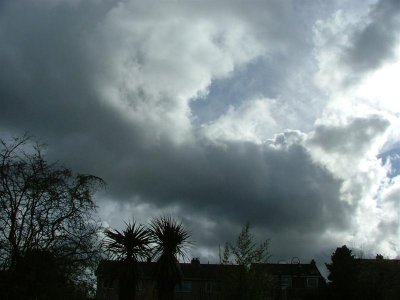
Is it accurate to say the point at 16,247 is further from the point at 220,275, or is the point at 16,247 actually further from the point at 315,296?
the point at 315,296

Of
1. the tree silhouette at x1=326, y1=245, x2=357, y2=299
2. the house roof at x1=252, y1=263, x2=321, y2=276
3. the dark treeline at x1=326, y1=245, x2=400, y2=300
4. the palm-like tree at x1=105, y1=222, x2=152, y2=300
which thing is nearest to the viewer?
the palm-like tree at x1=105, y1=222, x2=152, y2=300

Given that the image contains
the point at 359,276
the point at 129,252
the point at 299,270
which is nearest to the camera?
the point at 129,252

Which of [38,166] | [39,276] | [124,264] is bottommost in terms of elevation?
[39,276]

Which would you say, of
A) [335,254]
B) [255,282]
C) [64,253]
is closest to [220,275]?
[255,282]

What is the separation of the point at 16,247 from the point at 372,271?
4234cm

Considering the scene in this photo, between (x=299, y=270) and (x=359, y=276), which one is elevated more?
(x=299, y=270)

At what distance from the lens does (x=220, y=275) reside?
23.2 metres

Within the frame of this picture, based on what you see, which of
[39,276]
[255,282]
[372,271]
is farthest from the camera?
[372,271]

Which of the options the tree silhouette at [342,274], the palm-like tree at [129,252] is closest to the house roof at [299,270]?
the tree silhouette at [342,274]

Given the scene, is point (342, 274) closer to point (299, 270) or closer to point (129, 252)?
point (299, 270)

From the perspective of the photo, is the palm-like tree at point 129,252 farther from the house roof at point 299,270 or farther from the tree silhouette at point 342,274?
the house roof at point 299,270

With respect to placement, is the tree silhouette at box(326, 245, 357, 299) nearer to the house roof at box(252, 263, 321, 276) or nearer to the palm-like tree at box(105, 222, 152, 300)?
the house roof at box(252, 263, 321, 276)

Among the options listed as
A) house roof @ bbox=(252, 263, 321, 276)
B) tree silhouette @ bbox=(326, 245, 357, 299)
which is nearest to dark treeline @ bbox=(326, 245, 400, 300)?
tree silhouette @ bbox=(326, 245, 357, 299)

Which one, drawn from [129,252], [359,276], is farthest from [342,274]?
[129,252]
